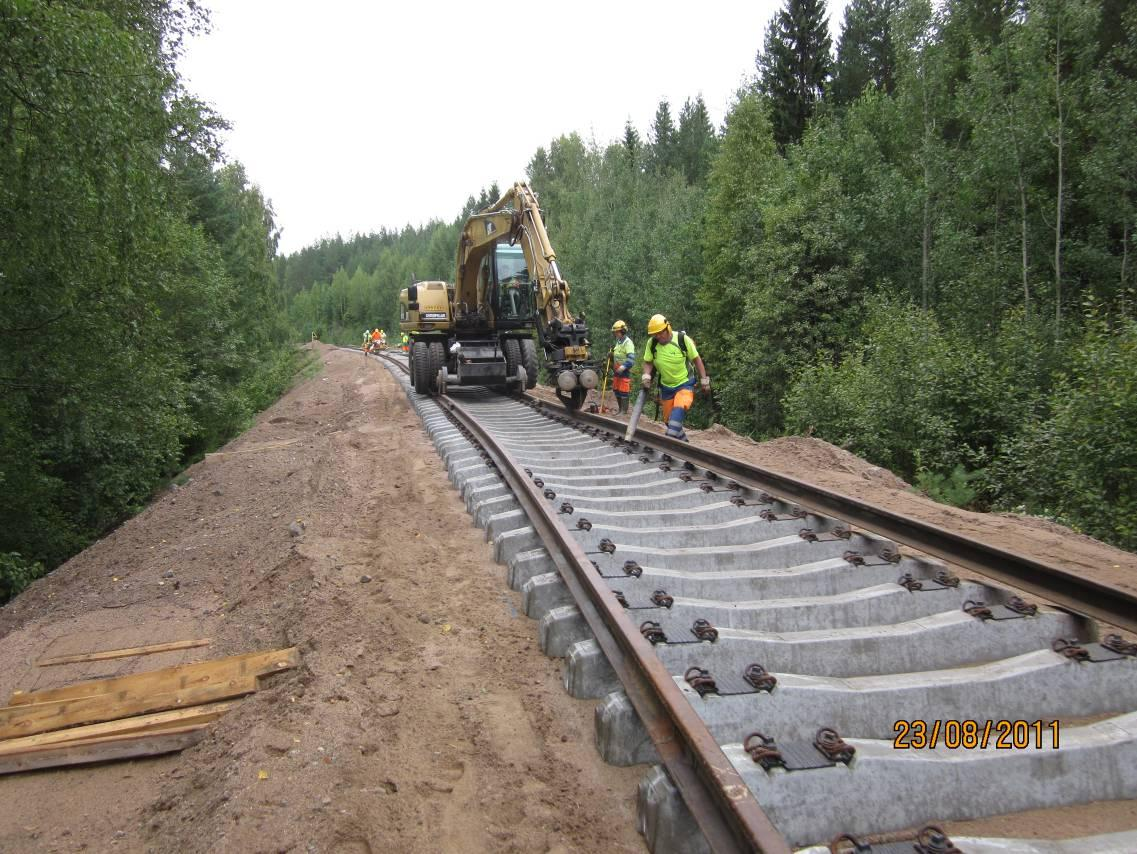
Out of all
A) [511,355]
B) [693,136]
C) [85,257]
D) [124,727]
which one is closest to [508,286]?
[511,355]

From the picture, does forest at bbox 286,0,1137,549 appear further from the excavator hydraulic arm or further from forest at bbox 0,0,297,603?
forest at bbox 0,0,297,603

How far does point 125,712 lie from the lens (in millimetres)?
3471

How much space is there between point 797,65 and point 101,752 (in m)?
38.6

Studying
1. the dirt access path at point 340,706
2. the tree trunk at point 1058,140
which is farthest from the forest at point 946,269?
the dirt access path at point 340,706

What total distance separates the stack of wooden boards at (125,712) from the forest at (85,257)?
5.10 m

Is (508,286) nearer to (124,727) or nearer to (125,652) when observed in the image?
(125,652)

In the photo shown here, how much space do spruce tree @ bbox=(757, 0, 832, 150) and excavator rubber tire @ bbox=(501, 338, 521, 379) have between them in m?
23.9

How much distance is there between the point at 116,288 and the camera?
8039mm

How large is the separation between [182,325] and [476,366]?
10.4 m

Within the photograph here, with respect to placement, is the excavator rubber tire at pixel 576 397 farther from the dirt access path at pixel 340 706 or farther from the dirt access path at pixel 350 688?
the dirt access path at pixel 340 706

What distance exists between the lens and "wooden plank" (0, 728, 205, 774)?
3076 mm

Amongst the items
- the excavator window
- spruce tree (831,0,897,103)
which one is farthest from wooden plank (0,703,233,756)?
spruce tree (831,0,897,103)

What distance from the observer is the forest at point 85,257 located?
6477 mm
